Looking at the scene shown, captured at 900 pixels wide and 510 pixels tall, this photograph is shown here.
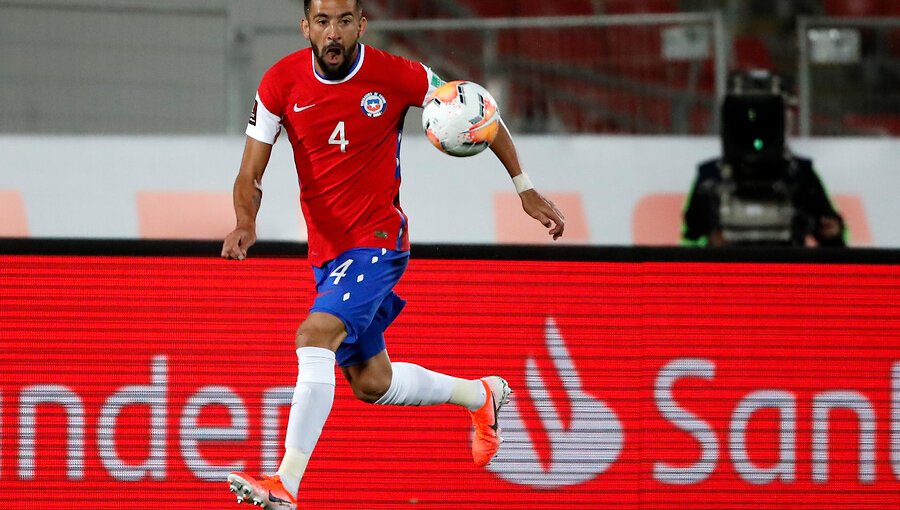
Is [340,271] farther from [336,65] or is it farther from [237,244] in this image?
[336,65]

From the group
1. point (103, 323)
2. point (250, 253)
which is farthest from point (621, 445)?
point (103, 323)

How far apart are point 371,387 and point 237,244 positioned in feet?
2.77

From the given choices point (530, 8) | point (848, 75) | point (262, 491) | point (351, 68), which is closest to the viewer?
point (262, 491)

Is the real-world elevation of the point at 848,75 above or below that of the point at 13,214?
above

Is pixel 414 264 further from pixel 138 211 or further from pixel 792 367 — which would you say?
pixel 138 211

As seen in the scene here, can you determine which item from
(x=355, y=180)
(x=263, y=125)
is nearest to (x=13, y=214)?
(x=263, y=125)

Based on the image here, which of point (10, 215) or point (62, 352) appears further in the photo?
point (10, 215)

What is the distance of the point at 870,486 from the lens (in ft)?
18.1

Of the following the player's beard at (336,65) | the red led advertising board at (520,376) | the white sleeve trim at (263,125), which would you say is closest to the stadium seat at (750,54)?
the red led advertising board at (520,376)

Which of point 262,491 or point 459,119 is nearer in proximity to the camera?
point 262,491

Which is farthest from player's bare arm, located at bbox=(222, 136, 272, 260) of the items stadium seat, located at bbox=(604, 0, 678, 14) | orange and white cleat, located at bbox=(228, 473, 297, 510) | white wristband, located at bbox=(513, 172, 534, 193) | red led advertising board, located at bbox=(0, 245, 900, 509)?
stadium seat, located at bbox=(604, 0, 678, 14)

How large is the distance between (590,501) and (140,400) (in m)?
1.91

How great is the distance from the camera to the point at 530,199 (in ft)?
17.0

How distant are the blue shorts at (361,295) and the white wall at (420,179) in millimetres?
3916
